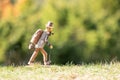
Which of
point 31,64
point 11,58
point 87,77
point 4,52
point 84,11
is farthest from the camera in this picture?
point 84,11

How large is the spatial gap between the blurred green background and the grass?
21.6 ft

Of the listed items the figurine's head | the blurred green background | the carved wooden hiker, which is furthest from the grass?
the blurred green background

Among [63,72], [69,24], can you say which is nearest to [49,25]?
[63,72]

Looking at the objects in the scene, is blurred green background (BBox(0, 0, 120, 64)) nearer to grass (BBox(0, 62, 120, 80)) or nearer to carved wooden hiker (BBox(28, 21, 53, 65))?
carved wooden hiker (BBox(28, 21, 53, 65))

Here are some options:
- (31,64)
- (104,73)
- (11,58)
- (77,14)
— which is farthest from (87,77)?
(77,14)

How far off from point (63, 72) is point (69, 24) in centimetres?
820

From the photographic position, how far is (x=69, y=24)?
626 inches

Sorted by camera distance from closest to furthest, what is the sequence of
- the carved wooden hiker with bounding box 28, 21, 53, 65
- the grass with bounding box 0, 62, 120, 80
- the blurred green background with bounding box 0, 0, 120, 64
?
the grass with bounding box 0, 62, 120, 80
the carved wooden hiker with bounding box 28, 21, 53, 65
the blurred green background with bounding box 0, 0, 120, 64

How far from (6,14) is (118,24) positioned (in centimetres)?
400

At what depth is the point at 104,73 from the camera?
7562 millimetres

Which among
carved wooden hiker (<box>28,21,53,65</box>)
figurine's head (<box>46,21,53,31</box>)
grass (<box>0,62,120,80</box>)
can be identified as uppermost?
figurine's head (<box>46,21,53,31</box>)

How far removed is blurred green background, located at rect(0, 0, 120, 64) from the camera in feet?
50.3

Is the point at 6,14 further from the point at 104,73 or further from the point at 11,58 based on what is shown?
the point at 104,73

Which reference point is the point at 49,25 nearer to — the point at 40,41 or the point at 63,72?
the point at 40,41
